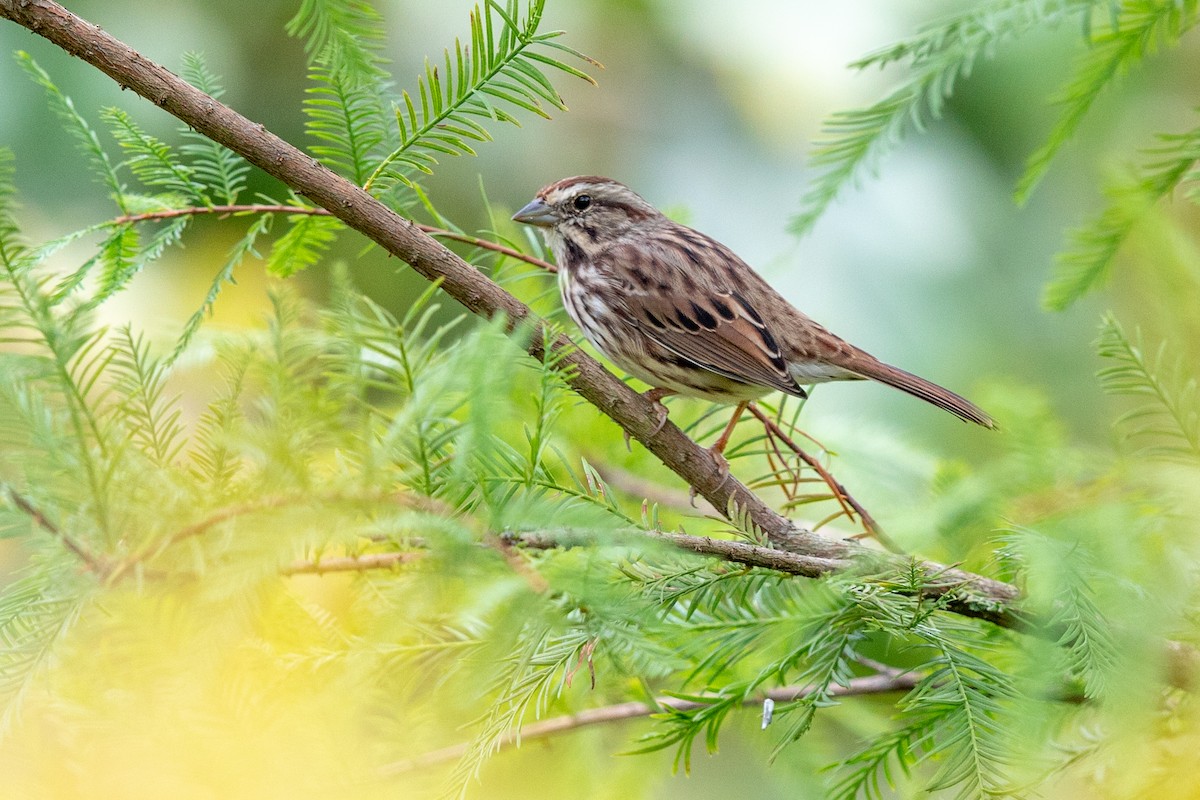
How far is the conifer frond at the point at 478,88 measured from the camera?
4.16 ft

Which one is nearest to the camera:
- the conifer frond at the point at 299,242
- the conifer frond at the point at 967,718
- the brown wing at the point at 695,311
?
the conifer frond at the point at 967,718

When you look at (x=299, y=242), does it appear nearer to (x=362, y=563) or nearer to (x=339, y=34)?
Result: (x=339, y=34)

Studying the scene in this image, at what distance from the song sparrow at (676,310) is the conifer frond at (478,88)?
3.82 ft

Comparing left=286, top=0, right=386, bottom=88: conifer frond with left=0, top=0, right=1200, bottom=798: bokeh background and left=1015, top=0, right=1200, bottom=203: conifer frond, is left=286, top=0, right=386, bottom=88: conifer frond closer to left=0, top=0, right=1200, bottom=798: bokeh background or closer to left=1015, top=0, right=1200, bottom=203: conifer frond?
left=1015, top=0, right=1200, bottom=203: conifer frond

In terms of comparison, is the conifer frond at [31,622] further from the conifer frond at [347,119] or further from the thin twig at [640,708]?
the conifer frond at [347,119]

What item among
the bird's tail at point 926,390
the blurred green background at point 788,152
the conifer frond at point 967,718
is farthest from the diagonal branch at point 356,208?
the blurred green background at point 788,152

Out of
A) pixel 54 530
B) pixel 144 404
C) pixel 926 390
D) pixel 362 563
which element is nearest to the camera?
pixel 54 530

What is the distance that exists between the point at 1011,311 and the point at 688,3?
1.94 m

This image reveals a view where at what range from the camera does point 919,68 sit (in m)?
1.94

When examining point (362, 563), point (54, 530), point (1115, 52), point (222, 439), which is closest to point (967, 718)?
point (362, 563)

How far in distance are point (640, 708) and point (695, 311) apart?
139 centimetres

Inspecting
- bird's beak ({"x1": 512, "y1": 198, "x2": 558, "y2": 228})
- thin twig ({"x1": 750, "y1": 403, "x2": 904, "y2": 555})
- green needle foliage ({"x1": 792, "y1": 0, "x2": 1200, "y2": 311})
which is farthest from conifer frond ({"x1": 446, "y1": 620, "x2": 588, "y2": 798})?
bird's beak ({"x1": 512, "y1": 198, "x2": 558, "y2": 228})

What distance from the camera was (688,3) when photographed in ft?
14.3

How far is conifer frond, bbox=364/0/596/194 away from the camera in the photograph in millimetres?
1268
